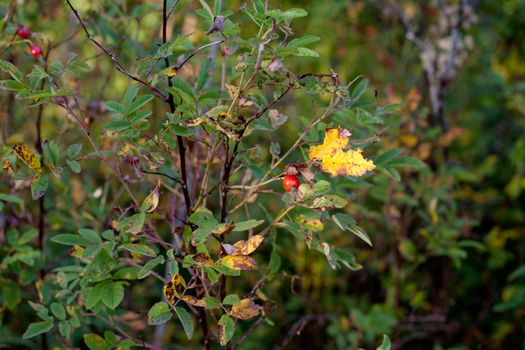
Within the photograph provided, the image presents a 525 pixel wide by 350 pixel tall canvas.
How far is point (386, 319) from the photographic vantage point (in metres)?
2.18

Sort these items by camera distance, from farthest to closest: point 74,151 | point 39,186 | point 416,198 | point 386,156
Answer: point 416,198 → point 386,156 → point 74,151 → point 39,186

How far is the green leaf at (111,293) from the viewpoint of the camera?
1277 millimetres

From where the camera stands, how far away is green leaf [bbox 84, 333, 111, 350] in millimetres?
1326

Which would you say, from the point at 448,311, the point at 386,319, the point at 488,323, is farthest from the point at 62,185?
the point at 488,323

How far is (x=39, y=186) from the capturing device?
122cm

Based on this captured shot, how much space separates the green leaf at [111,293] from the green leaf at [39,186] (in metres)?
0.23

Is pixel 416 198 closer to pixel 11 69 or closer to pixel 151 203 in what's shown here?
pixel 151 203

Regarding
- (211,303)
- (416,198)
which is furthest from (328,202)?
(416,198)

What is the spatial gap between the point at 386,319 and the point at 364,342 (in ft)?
0.67

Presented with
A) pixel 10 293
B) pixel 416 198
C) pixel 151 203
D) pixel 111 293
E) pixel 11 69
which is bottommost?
pixel 416 198

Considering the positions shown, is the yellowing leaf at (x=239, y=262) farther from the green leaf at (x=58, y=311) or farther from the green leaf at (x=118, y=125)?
the green leaf at (x=58, y=311)

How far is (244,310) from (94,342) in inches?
13.1

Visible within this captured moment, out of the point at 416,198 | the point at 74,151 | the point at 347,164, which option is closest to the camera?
the point at 347,164

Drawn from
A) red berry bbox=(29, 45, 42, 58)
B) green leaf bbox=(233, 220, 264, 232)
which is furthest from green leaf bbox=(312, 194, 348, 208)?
red berry bbox=(29, 45, 42, 58)
